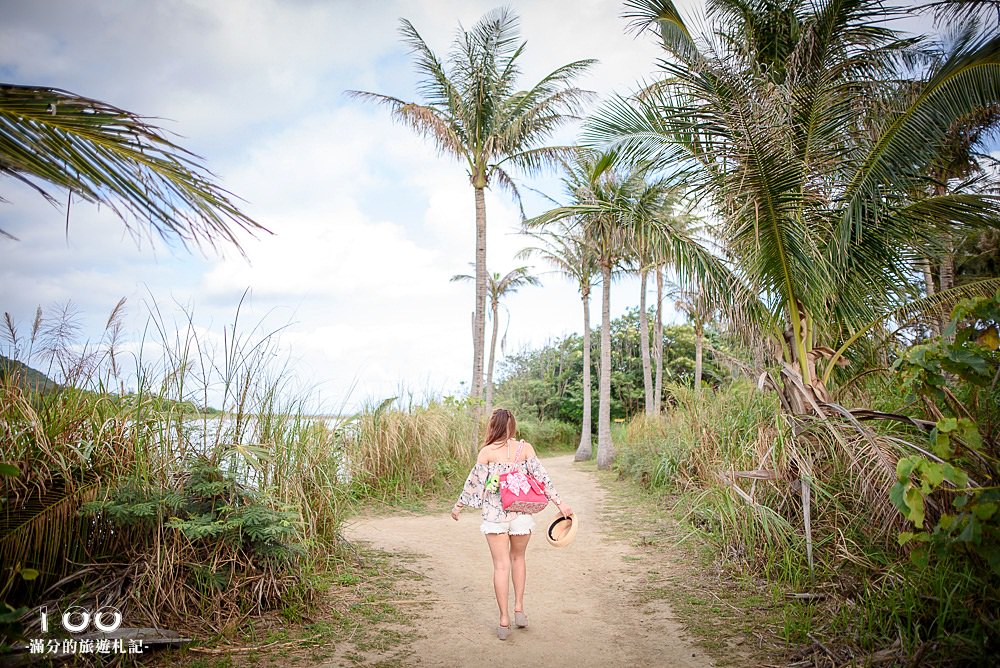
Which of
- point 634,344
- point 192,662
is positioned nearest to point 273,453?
point 192,662

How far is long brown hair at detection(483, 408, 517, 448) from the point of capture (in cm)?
472

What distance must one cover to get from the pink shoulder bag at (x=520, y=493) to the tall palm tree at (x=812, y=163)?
3.28m

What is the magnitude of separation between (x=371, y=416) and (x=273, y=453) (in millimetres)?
5411

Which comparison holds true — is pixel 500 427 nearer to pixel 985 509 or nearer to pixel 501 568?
pixel 501 568

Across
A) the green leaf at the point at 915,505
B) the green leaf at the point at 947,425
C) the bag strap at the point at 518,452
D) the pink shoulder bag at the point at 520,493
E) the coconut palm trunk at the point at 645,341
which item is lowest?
the pink shoulder bag at the point at 520,493

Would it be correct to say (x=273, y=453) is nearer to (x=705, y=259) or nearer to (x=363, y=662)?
(x=363, y=662)

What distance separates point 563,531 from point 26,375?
431cm

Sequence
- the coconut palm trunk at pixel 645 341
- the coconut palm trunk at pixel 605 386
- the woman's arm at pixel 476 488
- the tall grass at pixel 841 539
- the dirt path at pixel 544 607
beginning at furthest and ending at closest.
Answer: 1. the coconut palm trunk at pixel 645 341
2. the coconut palm trunk at pixel 605 386
3. the woman's arm at pixel 476 488
4. the dirt path at pixel 544 607
5. the tall grass at pixel 841 539

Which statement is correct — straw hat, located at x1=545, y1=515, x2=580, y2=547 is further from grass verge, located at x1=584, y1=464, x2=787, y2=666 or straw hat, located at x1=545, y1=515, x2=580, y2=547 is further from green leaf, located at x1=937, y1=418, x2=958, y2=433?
green leaf, located at x1=937, y1=418, x2=958, y2=433

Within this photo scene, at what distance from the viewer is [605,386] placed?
54.6ft

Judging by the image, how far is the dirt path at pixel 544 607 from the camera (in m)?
4.11

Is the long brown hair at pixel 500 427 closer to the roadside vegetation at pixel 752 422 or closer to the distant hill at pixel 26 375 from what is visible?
the roadside vegetation at pixel 752 422

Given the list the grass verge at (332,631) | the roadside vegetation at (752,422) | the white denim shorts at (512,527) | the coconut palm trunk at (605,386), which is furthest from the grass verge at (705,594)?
the coconut palm trunk at (605,386)

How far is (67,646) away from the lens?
11.2 feet
